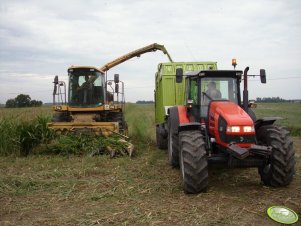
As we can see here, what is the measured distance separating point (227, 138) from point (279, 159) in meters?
0.96

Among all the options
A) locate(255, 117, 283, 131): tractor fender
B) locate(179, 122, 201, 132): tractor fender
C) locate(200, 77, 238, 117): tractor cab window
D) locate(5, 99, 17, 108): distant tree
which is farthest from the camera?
locate(5, 99, 17, 108): distant tree

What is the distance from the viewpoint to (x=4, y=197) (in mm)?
6129

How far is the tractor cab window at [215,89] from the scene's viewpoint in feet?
22.9

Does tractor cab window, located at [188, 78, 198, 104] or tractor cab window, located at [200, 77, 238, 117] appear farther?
tractor cab window, located at [188, 78, 198, 104]

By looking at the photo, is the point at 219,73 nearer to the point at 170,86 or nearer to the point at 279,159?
the point at 279,159

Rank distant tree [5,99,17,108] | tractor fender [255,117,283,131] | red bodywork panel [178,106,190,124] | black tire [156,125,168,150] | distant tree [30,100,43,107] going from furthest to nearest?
1. distant tree [5,99,17,108]
2. distant tree [30,100,43,107]
3. black tire [156,125,168,150]
4. red bodywork panel [178,106,190,124]
5. tractor fender [255,117,283,131]

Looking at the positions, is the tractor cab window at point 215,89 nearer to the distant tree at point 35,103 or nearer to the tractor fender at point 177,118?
the tractor fender at point 177,118

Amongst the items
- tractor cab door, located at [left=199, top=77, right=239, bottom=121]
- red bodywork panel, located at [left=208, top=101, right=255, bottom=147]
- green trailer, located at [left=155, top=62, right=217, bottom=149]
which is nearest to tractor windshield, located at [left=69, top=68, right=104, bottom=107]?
green trailer, located at [left=155, top=62, right=217, bottom=149]

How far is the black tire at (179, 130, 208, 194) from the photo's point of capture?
5.87m

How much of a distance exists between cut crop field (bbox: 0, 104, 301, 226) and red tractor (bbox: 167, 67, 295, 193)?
381 mm

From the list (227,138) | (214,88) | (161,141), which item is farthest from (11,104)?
(227,138)

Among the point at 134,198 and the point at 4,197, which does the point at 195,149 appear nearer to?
the point at 134,198

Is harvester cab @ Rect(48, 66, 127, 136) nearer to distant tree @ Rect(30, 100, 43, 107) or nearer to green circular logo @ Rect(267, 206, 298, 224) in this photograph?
green circular logo @ Rect(267, 206, 298, 224)

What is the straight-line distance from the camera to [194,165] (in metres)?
5.86
